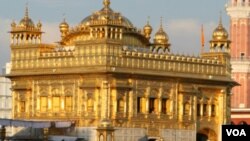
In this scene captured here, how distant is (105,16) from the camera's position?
1563 inches

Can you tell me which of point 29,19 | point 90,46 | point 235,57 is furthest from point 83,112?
point 235,57

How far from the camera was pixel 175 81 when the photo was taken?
43438 millimetres

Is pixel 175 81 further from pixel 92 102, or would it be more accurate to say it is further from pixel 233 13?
pixel 233 13

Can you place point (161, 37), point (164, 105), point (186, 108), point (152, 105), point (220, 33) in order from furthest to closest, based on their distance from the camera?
1. point (161, 37)
2. point (220, 33)
3. point (186, 108)
4. point (164, 105)
5. point (152, 105)

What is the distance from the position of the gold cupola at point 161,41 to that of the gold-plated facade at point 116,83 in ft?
6.12

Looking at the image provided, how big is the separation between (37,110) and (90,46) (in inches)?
223

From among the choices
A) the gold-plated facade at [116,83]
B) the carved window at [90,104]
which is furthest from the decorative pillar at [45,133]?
the carved window at [90,104]

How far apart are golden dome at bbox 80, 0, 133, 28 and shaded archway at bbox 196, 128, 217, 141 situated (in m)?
7.57

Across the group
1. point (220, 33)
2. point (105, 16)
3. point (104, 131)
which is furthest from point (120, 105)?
point (220, 33)

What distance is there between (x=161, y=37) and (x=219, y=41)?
14.3ft

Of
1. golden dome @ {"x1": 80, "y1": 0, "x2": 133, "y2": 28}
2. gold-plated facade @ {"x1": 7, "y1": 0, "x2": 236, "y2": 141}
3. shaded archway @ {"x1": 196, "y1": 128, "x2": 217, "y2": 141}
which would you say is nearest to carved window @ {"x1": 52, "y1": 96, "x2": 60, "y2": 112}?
gold-plated facade @ {"x1": 7, "y1": 0, "x2": 236, "y2": 141}

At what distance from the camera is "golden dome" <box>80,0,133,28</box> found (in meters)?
39.9

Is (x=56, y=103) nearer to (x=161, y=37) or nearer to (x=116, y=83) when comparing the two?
(x=116, y=83)

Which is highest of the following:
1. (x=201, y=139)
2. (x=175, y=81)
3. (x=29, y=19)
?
(x=29, y=19)
